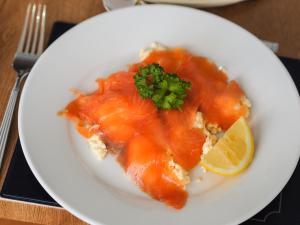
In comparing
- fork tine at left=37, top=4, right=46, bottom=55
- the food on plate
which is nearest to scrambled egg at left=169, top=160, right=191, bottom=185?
the food on plate

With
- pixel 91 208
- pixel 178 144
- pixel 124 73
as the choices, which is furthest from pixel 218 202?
pixel 124 73

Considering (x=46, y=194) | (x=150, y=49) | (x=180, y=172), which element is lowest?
(x=46, y=194)

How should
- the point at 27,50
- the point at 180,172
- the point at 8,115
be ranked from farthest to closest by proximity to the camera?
the point at 27,50 → the point at 8,115 → the point at 180,172

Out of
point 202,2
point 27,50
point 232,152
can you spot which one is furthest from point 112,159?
point 202,2

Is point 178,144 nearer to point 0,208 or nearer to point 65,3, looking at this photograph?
point 0,208

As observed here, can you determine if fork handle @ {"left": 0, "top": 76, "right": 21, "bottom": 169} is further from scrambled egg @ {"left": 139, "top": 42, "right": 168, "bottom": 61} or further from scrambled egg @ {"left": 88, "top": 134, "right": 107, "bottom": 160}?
scrambled egg @ {"left": 139, "top": 42, "right": 168, "bottom": 61}

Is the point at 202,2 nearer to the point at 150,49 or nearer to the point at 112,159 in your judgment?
the point at 150,49
